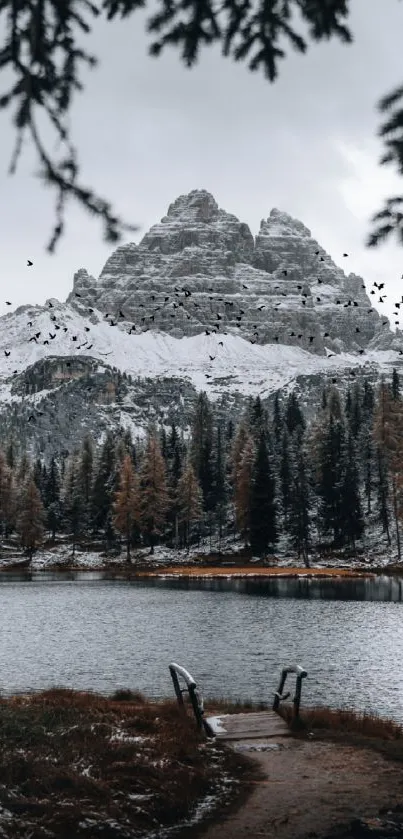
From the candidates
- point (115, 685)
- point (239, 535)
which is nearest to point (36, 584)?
point (239, 535)

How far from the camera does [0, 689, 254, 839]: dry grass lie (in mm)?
8797

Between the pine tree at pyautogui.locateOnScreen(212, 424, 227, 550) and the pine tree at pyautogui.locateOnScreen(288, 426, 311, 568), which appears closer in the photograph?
the pine tree at pyautogui.locateOnScreen(288, 426, 311, 568)

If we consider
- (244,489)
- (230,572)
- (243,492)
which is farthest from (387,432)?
(230,572)

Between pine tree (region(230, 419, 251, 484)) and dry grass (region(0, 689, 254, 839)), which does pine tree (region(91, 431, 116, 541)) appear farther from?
dry grass (region(0, 689, 254, 839))

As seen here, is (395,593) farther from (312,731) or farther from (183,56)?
(183,56)

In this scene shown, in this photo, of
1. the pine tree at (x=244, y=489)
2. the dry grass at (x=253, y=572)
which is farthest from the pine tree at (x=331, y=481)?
the dry grass at (x=253, y=572)

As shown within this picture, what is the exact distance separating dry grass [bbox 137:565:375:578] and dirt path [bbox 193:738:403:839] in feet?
192

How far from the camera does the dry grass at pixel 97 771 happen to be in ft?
28.9

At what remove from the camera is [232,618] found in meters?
41.8

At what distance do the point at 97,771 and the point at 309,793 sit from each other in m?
2.85

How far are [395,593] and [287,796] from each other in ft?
153

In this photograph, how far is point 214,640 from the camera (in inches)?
1337

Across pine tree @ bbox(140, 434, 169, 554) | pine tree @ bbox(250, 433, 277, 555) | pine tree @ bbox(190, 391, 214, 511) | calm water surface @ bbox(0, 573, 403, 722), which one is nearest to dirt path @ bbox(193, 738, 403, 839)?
calm water surface @ bbox(0, 573, 403, 722)

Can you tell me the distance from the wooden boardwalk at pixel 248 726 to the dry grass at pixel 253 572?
2189 inches
